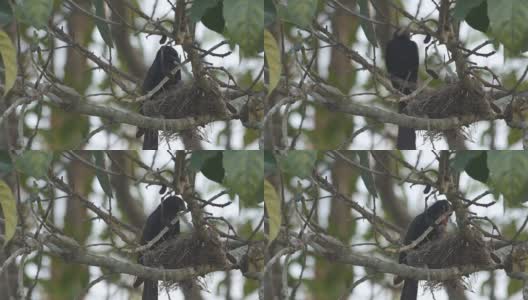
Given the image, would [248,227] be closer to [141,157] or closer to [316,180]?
[316,180]

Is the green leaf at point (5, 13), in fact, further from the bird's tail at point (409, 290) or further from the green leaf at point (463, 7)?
the bird's tail at point (409, 290)

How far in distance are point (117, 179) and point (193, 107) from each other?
0.70 metres

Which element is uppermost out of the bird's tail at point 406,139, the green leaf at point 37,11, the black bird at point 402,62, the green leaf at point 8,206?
the black bird at point 402,62

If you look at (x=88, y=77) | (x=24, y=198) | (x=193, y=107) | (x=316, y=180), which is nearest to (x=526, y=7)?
(x=316, y=180)

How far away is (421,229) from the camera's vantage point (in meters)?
3.66

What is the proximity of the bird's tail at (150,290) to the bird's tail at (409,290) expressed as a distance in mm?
932

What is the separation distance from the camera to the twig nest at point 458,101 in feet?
Result: 11.2

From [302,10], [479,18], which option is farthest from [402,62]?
[302,10]

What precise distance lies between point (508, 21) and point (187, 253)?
137 centimetres

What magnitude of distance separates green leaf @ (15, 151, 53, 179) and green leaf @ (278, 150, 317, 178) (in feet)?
2.34

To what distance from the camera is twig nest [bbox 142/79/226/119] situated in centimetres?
327

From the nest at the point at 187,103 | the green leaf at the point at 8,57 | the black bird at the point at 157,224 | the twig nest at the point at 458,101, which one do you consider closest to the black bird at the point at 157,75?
the nest at the point at 187,103

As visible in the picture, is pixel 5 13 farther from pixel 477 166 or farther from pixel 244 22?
pixel 477 166

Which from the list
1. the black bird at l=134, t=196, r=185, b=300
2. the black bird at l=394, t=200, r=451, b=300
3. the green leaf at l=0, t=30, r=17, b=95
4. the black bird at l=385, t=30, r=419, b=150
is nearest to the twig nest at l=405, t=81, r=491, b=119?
the black bird at l=385, t=30, r=419, b=150
